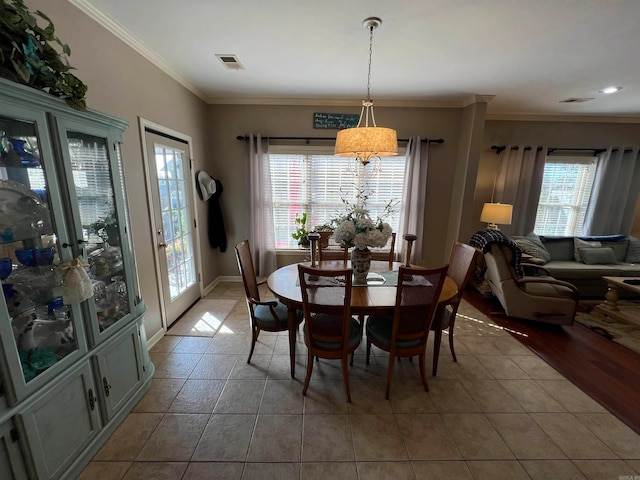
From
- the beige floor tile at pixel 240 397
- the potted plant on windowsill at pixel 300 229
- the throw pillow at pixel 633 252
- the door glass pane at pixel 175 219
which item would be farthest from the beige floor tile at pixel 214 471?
the throw pillow at pixel 633 252

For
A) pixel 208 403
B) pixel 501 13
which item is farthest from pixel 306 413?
pixel 501 13

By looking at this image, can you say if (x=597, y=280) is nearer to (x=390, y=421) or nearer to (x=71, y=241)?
(x=390, y=421)

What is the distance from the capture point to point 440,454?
1.48 meters

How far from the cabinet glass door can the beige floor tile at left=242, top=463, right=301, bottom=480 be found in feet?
3.65

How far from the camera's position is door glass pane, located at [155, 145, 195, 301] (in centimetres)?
267

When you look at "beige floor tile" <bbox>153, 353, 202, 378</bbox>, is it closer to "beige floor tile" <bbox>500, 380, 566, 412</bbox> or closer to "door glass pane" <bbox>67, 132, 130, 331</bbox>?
"door glass pane" <bbox>67, 132, 130, 331</bbox>

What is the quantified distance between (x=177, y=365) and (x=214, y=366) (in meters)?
0.32

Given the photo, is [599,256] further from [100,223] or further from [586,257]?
[100,223]

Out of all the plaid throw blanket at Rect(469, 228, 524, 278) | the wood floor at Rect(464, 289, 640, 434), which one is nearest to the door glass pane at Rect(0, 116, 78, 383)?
the wood floor at Rect(464, 289, 640, 434)

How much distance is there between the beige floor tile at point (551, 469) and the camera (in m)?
1.37

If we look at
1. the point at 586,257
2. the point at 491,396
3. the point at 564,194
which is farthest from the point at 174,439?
the point at 564,194

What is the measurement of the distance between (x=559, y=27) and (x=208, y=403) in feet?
12.0

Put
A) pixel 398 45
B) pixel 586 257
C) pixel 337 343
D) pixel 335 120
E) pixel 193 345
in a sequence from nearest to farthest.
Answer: pixel 337 343
pixel 398 45
pixel 193 345
pixel 335 120
pixel 586 257

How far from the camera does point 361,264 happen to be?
2.08 metres
